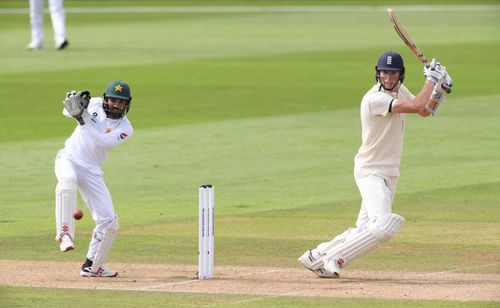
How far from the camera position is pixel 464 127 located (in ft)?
74.4

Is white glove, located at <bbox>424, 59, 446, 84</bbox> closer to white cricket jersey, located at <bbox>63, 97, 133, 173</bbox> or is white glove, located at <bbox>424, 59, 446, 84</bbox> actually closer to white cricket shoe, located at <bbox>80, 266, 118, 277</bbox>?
white cricket jersey, located at <bbox>63, 97, 133, 173</bbox>

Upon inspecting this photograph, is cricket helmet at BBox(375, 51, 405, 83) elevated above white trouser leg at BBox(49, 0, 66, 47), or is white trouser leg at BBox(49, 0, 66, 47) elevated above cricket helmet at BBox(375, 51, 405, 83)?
white trouser leg at BBox(49, 0, 66, 47)

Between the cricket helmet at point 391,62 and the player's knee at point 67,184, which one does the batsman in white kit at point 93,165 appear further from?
the cricket helmet at point 391,62

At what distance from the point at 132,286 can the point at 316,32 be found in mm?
28573

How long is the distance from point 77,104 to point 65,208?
86 centimetres

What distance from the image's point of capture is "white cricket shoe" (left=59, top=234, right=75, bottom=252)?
1146 centimetres

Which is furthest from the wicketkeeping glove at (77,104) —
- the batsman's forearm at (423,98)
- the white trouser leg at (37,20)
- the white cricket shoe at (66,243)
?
the white trouser leg at (37,20)

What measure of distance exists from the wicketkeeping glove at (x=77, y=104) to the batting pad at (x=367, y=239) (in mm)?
2360

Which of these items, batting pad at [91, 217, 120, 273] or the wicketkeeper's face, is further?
the wicketkeeper's face

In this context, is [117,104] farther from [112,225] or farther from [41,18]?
[41,18]

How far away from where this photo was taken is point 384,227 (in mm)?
11539

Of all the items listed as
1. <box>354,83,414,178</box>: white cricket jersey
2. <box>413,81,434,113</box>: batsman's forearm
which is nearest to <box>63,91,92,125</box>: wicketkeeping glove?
<box>354,83,414,178</box>: white cricket jersey

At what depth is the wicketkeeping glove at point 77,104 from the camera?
11664 millimetres

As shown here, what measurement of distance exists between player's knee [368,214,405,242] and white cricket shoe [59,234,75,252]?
244cm
